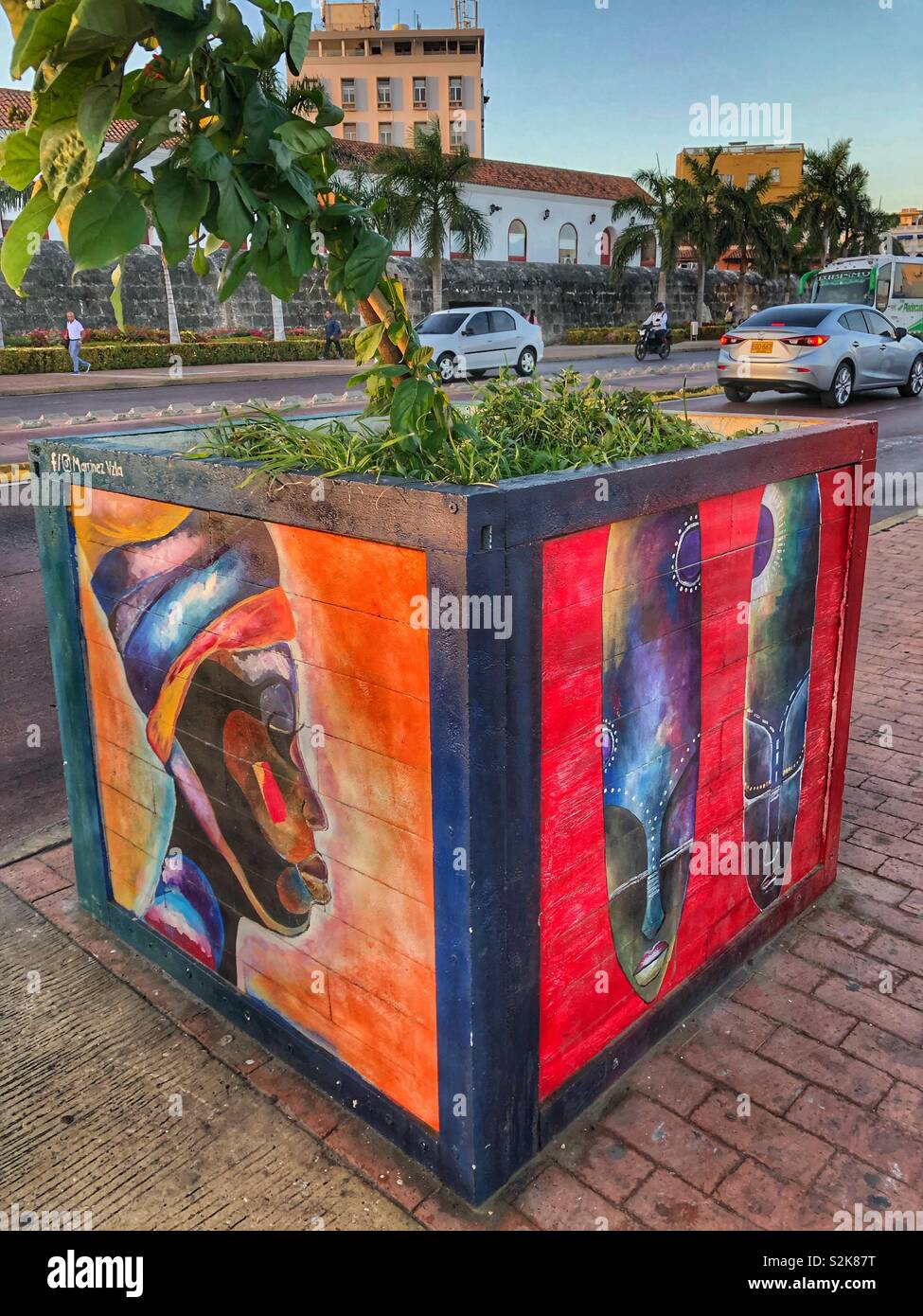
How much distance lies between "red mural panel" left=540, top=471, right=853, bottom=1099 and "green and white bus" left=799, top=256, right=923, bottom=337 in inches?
1036

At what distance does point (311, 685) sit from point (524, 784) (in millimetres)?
599

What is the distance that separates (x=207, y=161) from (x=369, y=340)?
2.46 feet

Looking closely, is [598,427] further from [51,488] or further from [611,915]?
[51,488]

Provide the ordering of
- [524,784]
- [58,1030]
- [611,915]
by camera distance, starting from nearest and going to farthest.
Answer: [524,784] < [611,915] < [58,1030]

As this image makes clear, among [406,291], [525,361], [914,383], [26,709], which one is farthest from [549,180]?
[26,709]

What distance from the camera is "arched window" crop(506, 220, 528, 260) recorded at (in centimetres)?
5056

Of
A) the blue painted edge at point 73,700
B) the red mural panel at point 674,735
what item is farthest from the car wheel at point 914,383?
the blue painted edge at point 73,700

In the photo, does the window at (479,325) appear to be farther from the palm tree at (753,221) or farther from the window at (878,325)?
the palm tree at (753,221)

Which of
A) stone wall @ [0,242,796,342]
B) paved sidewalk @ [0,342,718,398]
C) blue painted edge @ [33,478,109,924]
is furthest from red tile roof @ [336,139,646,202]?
blue painted edge @ [33,478,109,924]

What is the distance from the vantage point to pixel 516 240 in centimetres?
5081

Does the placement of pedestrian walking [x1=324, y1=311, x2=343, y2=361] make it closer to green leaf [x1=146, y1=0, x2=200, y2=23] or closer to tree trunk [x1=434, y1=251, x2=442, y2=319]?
tree trunk [x1=434, y1=251, x2=442, y2=319]

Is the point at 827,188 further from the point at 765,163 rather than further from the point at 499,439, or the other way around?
the point at 499,439

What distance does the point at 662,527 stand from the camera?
262cm

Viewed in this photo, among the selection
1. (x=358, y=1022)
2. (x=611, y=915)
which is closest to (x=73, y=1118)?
(x=358, y=1022)
